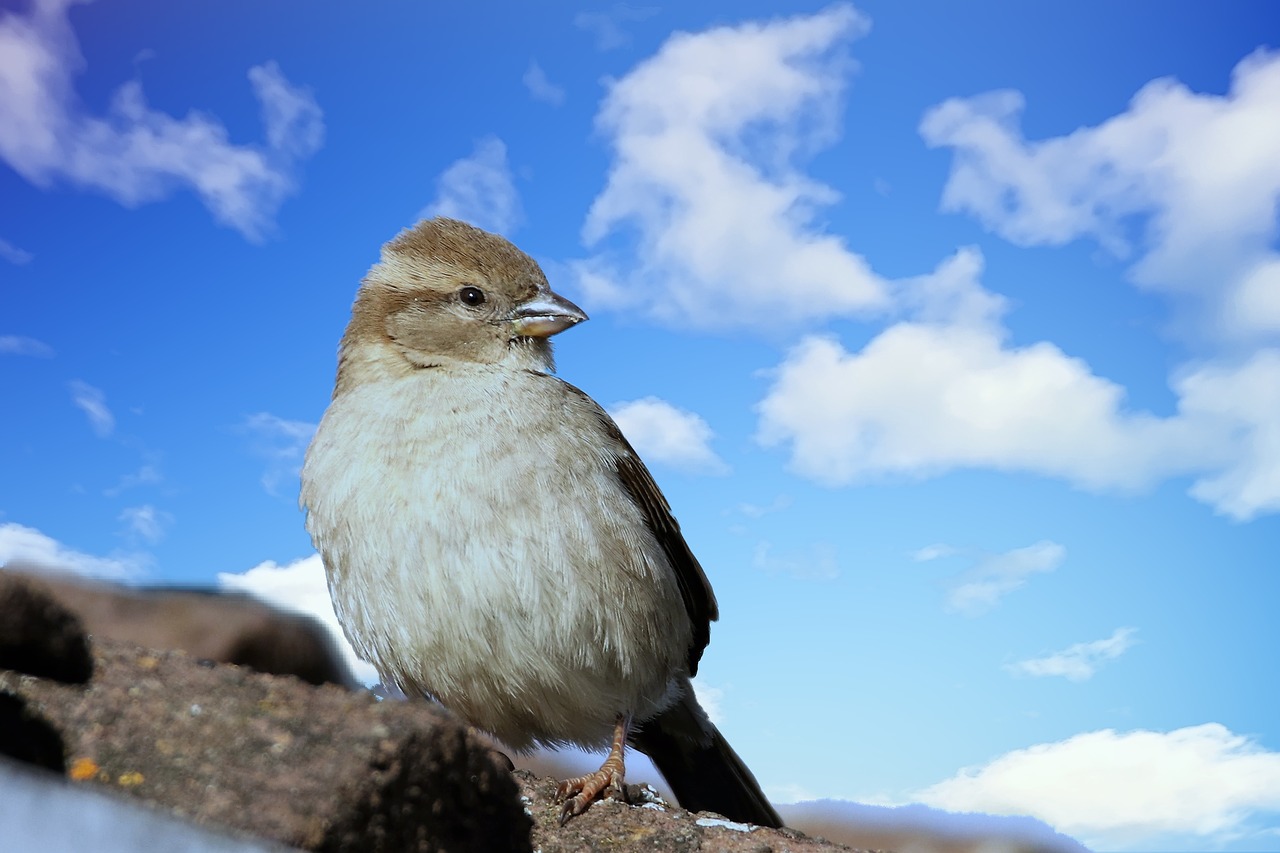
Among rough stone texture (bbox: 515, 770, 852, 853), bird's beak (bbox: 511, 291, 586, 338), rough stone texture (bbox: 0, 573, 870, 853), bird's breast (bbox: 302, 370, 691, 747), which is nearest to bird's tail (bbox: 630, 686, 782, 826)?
bird's breast (bbox: 302, 370, 691, 747)

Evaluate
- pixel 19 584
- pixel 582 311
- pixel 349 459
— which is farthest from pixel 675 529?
pixel 19 584

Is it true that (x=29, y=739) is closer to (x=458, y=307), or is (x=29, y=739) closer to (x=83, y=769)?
(x=83, y=769)

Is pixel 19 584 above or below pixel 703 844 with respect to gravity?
above

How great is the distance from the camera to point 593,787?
177 inches

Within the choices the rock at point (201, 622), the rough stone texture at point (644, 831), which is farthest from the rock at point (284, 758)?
the rock at point (201, 622)

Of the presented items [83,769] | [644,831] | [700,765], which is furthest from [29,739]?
[700,765]

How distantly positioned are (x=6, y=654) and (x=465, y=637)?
5.87 feet

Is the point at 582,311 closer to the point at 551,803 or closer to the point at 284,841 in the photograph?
the point at 551,803

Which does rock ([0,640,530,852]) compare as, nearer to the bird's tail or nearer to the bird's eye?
the bird's tail

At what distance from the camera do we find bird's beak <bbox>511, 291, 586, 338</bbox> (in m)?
5.27

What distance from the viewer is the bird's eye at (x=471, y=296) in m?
5.32

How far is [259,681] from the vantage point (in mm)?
3107

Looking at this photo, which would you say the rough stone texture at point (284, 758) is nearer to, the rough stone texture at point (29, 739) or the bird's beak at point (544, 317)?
the rough stone texture at point (29, 739)

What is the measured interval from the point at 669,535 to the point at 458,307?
4.46ft
